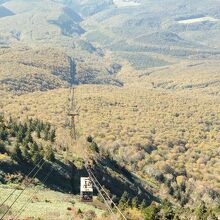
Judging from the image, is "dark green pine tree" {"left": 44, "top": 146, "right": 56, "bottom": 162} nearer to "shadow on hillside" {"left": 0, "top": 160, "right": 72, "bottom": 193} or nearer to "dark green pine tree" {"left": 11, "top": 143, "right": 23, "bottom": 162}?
"shadow on hillside" {"left": 0, "top": 160, "right": 72, "bottom": 193}

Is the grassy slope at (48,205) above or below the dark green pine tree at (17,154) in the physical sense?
below

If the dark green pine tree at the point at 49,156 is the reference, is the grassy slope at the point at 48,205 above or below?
below

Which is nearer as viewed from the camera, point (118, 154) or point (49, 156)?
point (49, 156)

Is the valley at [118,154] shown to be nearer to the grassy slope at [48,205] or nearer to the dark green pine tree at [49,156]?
the grassy slope at [48,205]

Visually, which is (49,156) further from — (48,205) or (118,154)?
(118,154)

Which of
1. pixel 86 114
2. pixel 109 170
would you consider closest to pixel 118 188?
pixel 109 170

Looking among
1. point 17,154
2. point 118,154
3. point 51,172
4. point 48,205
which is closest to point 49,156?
point 51,172

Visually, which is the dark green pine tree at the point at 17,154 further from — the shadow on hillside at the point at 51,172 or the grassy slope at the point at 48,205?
the grassy slope at the point at 48,205

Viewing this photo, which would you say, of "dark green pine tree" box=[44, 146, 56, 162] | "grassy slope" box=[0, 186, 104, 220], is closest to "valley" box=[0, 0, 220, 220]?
"grassy slope" box=[0, 186, 104, 220]

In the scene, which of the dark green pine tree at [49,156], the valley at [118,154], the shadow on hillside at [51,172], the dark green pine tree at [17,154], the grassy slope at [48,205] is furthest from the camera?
the dark green pine tree at [49,156]

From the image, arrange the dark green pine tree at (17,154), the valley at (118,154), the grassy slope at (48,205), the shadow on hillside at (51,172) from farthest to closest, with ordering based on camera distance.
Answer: the dark green pine tree at (17,154) → the shadow on hillside at (51,172) → the valley at (118,154) → the grassy slope at (48,205)

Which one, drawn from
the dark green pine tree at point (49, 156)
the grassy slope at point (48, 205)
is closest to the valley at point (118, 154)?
the grassy slope at point (48, 205)

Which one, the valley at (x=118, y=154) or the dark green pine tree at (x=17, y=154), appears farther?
the dark green pine tree at (x=17, y=154)
